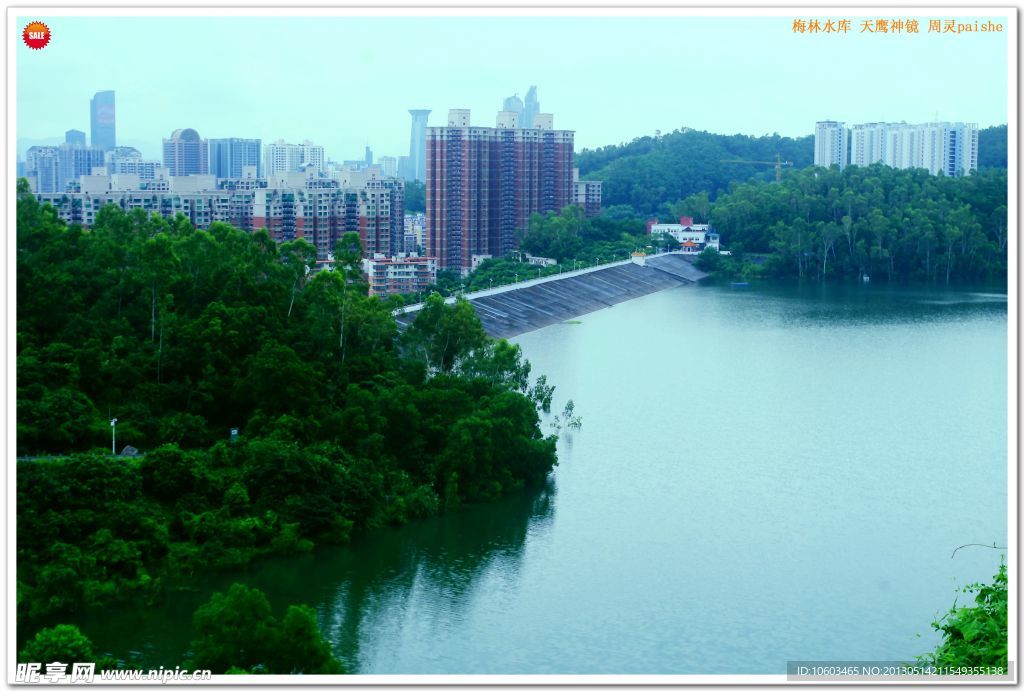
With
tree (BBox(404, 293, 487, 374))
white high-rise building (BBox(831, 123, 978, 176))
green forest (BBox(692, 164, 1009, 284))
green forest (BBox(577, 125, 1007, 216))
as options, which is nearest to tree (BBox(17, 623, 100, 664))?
tree (BBox(404, 293, 487, 374))

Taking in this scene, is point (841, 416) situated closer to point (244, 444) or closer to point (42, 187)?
point (244, 444)

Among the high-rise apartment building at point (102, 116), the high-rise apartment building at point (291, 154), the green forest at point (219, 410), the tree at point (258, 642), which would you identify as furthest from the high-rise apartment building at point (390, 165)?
the tree at point (258, 642)

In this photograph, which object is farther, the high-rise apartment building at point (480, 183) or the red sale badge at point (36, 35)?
the high-rise apartment building at point (480, 183)

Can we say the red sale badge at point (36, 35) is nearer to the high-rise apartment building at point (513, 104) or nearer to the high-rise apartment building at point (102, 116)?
the high-rise apartment building at point (102, 116)

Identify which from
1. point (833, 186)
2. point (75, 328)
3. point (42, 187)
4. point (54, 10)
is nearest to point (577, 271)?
point (833, 186)

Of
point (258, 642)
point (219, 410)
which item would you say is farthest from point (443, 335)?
point (258, 642)

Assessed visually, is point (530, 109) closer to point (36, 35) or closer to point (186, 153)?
point (186, 153)

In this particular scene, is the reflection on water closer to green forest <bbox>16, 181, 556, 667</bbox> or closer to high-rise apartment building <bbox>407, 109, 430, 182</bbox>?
green forest <bbox>16, 181, 556, 667</bbox>
